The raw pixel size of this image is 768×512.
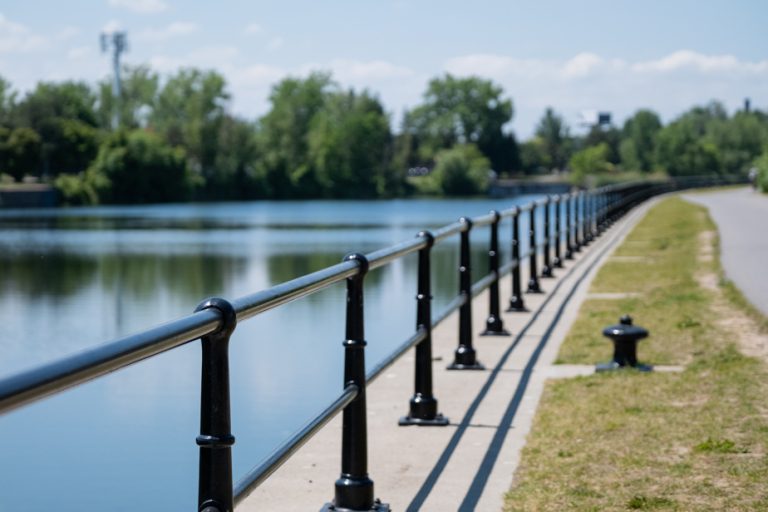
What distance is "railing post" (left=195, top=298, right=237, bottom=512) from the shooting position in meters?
3.32

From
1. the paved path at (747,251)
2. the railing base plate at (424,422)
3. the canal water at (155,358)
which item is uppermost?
the paved path at (747,251)

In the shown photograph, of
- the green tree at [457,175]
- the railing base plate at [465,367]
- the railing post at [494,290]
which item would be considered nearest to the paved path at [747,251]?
the railing post at [494,290]

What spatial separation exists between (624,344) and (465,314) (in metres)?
1.32

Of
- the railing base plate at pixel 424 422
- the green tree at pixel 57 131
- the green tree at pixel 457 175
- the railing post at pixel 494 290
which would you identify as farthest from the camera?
the green tree at pixel 457 175

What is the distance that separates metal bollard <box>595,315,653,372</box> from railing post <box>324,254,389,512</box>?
4520 mm

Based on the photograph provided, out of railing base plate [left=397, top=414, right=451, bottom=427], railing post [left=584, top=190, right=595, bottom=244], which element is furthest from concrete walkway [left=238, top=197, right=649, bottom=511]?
railing post [left=584, top=190, right=595, bottom=244]

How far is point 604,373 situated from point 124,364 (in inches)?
292

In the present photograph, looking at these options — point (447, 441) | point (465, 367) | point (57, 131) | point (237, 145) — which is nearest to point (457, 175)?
point (237, 145)

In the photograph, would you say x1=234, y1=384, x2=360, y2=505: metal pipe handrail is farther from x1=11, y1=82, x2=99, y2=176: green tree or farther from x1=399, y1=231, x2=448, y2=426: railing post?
x1=11, y1=82, x2=99, y2=176: green tree

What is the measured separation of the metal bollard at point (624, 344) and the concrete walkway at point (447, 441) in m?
0.33

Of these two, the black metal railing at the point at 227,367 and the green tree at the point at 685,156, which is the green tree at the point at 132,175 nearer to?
the green tree at the point at 685,156

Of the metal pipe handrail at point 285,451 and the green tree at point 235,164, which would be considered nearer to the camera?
the metal pipe handrail at point 285,451

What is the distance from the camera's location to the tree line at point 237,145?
12962cm

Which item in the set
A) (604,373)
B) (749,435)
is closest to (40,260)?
(604,373)
